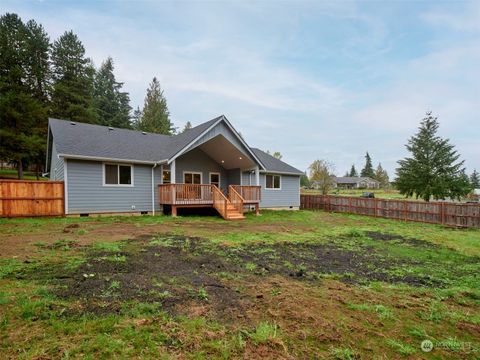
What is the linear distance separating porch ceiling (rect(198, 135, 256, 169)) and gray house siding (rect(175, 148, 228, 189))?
352 millimetres

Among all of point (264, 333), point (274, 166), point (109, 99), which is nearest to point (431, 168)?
point (274, 166)

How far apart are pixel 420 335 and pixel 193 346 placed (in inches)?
102

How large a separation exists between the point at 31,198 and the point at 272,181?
14.1 metres

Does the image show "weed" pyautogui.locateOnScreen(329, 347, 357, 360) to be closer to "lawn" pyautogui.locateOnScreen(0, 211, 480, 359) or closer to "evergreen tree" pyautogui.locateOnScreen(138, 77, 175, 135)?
"lawn" pyautogui.locateOnScreen(0, 211, 480, 359)

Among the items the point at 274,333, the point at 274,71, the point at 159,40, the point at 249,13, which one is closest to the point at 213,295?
the point at 274,333

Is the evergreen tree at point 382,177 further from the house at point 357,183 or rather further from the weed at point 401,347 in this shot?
the weed at point 401,347

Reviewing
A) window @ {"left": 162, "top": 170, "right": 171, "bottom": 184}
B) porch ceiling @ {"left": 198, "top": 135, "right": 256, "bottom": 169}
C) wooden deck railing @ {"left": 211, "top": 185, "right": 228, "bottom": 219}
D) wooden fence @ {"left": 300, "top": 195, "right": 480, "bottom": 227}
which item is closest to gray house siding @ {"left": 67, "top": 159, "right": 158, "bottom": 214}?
window @ {"left": 162, "top": 170, "right": 171, "bottom": 184}

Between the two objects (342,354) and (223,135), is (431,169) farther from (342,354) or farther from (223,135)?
(342,354)

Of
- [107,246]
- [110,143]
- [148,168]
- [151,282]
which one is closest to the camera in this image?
[151,282]

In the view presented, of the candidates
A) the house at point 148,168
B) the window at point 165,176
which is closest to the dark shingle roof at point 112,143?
the house at point 148,168

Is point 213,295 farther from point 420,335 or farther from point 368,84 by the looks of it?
point 368,84

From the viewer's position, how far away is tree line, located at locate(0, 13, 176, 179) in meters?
21.3

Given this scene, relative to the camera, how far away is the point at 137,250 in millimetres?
6133

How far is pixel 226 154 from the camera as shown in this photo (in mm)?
16156
